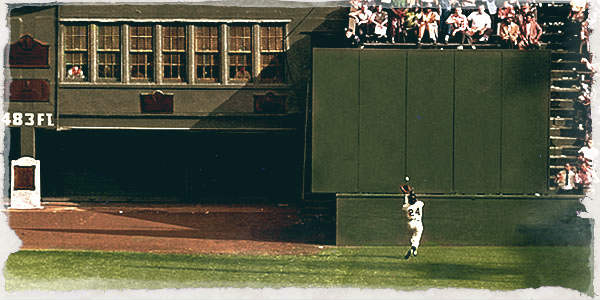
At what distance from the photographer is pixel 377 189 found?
21.8m

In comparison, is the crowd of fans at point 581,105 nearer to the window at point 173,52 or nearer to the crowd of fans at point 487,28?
the crowd of fans at point 487,28

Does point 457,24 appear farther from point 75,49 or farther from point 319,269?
point 75,49

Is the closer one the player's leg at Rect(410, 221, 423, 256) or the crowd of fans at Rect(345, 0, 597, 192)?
the player's leg at Rect(410, 221, 423, 256)

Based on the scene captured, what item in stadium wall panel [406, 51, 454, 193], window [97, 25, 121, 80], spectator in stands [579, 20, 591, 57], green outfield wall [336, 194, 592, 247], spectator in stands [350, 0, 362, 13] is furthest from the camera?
window [97, 25, 121, 80]

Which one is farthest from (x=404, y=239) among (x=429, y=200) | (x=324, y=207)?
(x=324, y=207)

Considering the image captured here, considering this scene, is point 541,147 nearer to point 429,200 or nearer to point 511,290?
point 429,200

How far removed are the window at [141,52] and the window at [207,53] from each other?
1.71 meters

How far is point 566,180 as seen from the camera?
886 inches

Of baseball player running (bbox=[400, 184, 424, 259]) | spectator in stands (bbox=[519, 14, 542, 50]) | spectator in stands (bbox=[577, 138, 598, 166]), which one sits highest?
spectator in stands (bbox=[519, 14, 542, 50])

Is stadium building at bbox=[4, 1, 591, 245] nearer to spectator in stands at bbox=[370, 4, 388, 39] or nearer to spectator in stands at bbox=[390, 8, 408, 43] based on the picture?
spectator in stands at bbox=[370, 4, 388, 39]

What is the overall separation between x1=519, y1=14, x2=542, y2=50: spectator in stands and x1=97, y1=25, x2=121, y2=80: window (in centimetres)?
1456

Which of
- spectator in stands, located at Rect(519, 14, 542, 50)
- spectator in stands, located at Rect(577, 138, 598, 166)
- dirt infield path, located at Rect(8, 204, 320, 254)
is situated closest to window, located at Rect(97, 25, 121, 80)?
dirt infield path, located at Rect(8, 204, 320, 254)

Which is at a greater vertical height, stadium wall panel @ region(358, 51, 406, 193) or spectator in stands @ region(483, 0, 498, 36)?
spectator in stands @ region(483, 0, 498, 36)

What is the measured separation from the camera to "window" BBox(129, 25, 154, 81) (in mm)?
29281
